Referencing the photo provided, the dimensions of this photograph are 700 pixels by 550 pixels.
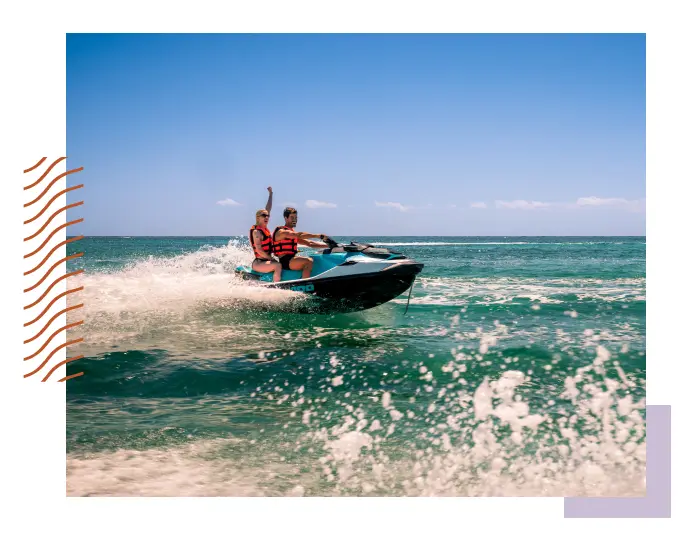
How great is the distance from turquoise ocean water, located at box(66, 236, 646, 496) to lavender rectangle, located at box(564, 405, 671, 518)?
9 cm

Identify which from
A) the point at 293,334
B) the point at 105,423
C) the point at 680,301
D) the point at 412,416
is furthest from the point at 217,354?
the point at 680,301

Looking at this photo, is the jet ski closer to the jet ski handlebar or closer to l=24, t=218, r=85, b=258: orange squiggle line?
the jet ski handlebar

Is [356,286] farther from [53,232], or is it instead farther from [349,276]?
[53,232]

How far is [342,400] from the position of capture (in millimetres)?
5227

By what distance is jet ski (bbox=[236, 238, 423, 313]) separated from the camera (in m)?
8.48

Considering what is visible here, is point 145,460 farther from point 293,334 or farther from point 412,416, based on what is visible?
point 293,334

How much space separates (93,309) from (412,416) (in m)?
6.55

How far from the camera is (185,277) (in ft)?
35.0

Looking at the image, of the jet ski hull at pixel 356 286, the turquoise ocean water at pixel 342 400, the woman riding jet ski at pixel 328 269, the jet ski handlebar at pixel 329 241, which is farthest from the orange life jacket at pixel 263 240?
the jet ski handlebar at pixel 329 241

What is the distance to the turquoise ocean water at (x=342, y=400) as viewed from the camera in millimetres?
3736

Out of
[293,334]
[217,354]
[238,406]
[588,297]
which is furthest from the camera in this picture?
[588,297]
